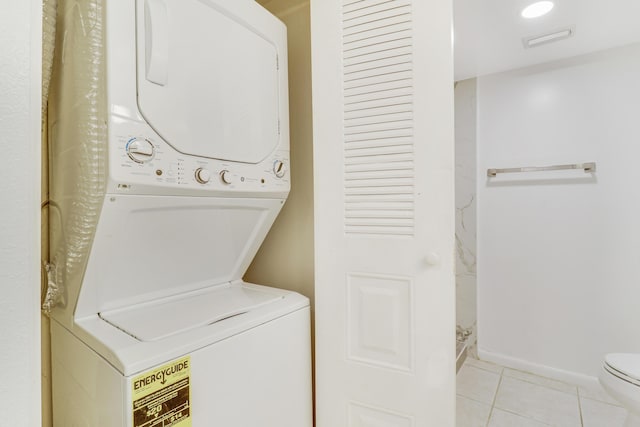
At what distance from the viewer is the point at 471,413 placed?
198cm

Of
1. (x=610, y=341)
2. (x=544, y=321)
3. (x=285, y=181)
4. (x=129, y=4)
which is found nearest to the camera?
(x=129, y=4)

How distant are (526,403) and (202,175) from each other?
241 centimetres

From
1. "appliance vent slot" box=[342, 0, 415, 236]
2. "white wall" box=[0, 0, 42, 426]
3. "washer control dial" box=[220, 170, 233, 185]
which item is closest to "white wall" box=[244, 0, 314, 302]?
"appliance vent slot" box=[342, 0, 415, 236]

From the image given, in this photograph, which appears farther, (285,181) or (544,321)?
(544,321)

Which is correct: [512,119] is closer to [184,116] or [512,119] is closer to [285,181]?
[285,181]

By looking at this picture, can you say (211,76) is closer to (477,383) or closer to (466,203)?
(466,203)

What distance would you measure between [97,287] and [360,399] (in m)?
0.96

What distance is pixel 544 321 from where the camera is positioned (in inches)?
91.7

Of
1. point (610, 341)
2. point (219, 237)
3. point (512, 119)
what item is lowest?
point (610, 341)

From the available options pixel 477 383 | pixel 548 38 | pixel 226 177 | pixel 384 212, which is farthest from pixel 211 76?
pixel 477 383

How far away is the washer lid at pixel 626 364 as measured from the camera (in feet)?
4.75

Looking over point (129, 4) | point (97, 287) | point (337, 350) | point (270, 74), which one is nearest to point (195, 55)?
point (129, 4)

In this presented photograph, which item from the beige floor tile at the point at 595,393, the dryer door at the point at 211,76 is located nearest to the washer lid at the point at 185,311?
the dryer door at the point at 211,76

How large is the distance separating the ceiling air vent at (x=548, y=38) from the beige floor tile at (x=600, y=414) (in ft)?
7.49
